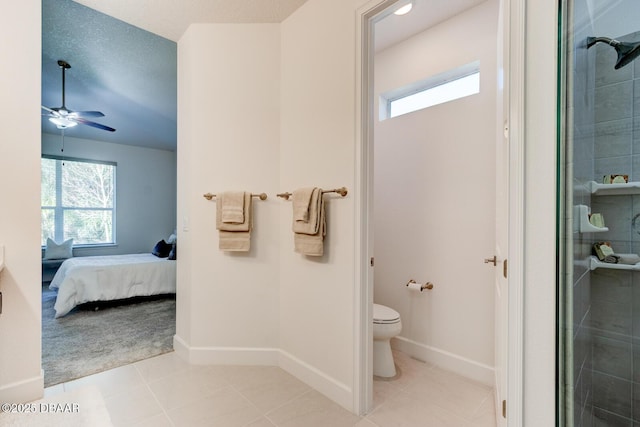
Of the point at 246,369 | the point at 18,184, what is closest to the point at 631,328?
the point at 246,369

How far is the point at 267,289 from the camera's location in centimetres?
226

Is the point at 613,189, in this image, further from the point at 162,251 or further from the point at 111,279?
the point at 162,251

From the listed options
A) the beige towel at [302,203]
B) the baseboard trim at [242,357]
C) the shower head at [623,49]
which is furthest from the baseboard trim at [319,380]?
the shower head at [623,49]

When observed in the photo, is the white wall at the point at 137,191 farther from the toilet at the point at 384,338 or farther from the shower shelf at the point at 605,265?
the shower shelf at the point at 605,265

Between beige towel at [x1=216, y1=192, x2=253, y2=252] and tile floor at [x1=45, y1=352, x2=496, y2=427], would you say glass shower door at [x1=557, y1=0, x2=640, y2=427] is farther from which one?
beige towel at [x1=216, y1=192, x2=253, y2=252]

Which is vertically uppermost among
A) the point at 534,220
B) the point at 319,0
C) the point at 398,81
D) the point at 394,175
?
the point at 319,0

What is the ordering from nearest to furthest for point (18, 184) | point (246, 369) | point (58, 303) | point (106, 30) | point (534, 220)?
point (534, 220)
point (18, 184)
point (246, 369)
point (106, 30)
point (58, 303)

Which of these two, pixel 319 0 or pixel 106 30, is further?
pixel 106 30

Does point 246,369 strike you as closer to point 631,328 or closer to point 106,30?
point 631,328

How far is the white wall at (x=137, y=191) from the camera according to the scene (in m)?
5.55

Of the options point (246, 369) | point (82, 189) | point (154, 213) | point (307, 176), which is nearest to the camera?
point (307, 176)

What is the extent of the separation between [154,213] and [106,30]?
4424 millimetres

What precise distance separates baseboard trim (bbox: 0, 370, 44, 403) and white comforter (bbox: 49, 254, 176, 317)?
185cm

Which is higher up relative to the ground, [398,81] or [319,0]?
[319,0]
